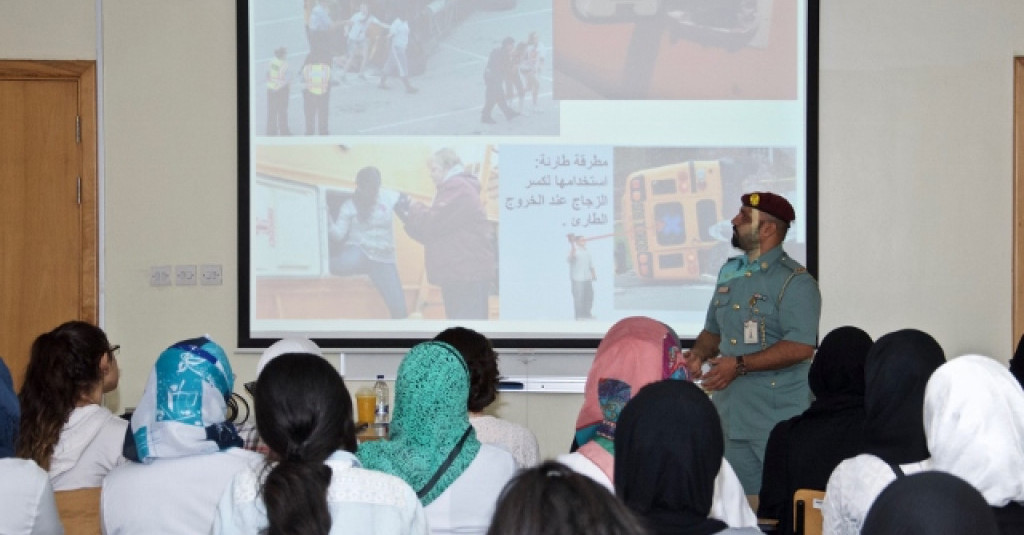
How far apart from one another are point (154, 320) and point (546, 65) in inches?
88.1

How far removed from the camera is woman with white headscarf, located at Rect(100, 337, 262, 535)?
2.34m

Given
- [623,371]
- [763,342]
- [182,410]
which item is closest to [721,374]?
[763,342]

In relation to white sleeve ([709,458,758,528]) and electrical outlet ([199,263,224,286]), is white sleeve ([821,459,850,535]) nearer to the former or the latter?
white sleeve ([709,458,758,528])

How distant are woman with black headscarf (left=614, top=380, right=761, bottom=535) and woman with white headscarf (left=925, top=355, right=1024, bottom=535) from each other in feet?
1.50

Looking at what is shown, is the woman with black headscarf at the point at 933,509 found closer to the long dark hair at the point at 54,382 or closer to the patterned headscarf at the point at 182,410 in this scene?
the patterned headscarf at the point at 182,410

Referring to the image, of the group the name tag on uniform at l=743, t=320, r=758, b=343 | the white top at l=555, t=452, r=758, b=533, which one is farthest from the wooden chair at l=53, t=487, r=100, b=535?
the name tag on uniform at l=743, t=320, r=758, b=343

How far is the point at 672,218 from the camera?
17.4 feet

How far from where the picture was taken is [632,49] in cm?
531

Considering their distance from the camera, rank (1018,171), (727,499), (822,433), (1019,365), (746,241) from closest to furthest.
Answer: (727,499), (822,433), (1019,365), (746,241), (1018,171)

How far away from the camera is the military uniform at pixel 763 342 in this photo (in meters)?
4.27

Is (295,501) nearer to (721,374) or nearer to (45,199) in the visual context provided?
(721,374)

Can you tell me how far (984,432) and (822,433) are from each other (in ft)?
3.29

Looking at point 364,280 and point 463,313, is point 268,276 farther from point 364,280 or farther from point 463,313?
point 463,313

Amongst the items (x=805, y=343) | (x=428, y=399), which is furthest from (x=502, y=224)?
(x=428, y=399)
